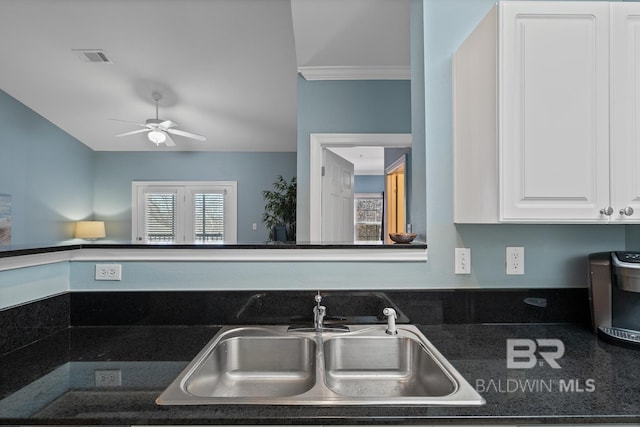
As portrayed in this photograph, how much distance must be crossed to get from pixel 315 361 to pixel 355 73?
273cm

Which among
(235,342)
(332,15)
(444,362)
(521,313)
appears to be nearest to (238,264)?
(235,342)

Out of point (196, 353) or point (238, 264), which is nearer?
point (196, 353)

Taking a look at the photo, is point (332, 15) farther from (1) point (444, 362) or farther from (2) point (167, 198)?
(2) point (167, 198)

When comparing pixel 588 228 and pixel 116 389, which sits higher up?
pixel 588 228

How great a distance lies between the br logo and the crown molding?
261 cm

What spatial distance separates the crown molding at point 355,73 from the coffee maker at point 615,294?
238 cm

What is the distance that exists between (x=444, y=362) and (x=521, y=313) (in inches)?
24.3

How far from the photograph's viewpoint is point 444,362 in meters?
1.18

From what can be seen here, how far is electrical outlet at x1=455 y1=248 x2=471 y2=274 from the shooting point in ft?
5.20

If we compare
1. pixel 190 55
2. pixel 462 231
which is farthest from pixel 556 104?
pixel 190 55

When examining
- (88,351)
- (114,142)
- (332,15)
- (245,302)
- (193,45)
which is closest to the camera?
(88,351)

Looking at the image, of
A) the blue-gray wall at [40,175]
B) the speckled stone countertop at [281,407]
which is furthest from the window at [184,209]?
the speckled stone countertop at [281,407]

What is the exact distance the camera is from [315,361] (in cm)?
129

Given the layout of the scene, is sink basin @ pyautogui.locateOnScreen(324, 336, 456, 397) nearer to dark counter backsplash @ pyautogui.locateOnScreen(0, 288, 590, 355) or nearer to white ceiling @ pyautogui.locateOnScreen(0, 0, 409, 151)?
dark counter backsplash @ pyautogui.locateOnScreen(0, 288, 590, 355)
